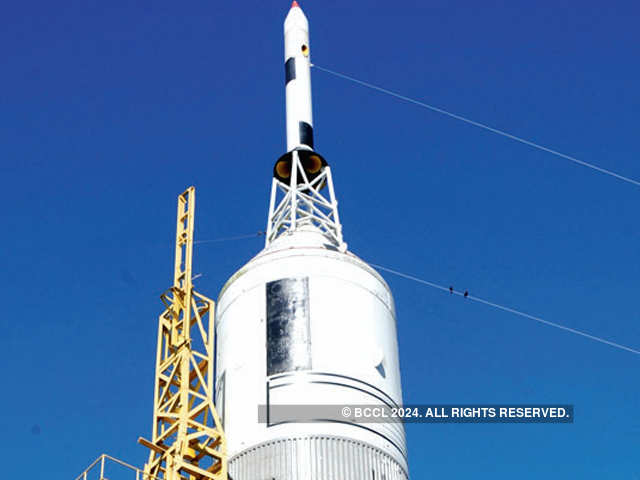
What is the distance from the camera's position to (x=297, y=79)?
155 feet

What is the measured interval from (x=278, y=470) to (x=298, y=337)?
4.64 metres

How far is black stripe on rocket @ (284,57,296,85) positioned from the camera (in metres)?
47.5

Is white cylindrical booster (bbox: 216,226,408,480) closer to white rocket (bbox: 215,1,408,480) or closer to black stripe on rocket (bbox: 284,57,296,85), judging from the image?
white rocket (bbox: 215,1,408,480)

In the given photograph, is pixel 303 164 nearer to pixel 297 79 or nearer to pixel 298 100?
pixel 298 100

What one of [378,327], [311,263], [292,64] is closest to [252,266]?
[311,263]

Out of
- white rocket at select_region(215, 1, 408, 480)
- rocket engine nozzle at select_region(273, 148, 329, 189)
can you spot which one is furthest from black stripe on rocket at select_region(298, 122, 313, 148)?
white rocket at select_region(215, 1, 408, 480)

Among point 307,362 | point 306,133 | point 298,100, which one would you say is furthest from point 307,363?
point 298,100

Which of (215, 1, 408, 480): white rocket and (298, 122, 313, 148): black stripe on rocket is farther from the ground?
(298, 122, 313, 148): black stripe on rocket

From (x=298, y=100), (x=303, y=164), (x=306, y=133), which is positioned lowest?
(x=303, y=164)

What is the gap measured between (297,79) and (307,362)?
16252 millimetres

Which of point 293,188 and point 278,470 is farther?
point 293,188

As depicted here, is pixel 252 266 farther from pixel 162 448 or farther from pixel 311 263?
pixel 162 448

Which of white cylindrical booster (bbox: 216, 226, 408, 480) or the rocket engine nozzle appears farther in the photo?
the rocket engine nozzle

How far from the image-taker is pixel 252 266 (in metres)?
38.9
